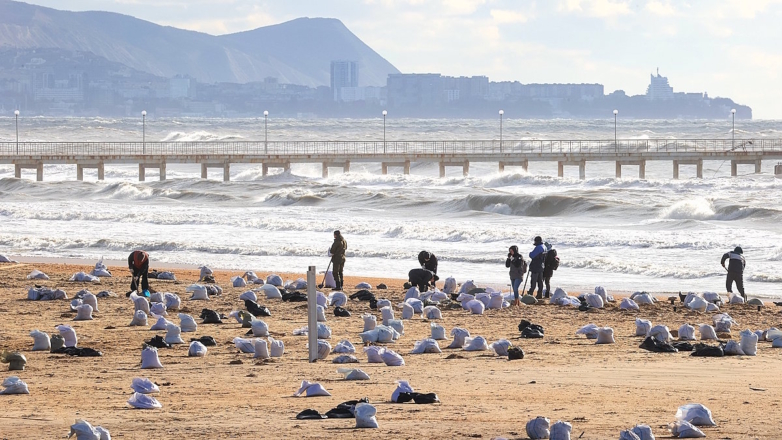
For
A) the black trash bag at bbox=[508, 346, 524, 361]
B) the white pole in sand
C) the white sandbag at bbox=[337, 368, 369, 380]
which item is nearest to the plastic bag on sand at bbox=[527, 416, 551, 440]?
the white sandbag at bbox=[337, 368, 369, 380]

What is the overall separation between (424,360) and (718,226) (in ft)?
66.7

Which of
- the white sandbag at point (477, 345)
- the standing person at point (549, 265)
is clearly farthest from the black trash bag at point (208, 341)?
the standing person at point (549, 265)

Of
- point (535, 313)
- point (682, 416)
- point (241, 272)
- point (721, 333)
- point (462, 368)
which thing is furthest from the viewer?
point (241, 272)

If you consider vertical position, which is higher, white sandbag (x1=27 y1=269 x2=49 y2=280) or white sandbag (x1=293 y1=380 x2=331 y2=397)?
white sandbag (x1=293 y1=380 x2=331 y2=397)

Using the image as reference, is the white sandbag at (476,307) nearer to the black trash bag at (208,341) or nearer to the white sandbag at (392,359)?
the black trash bag at (208,341)

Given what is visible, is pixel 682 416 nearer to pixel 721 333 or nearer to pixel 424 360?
pixel 424 360

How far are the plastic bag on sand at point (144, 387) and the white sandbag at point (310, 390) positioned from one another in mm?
999

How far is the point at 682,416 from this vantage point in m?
7.21

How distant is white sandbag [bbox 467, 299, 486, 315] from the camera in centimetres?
1422

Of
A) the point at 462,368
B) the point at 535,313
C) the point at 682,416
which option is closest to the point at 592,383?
the point at 462,368

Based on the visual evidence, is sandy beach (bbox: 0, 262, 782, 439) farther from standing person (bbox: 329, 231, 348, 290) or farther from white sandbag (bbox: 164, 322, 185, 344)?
standing person (bbox: 329, 231, 348, 290)

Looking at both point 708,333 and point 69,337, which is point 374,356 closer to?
point 69,337

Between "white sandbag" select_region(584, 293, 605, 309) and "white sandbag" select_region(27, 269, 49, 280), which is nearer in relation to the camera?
"white sandbag" select_region(584, 293, 605, 309)

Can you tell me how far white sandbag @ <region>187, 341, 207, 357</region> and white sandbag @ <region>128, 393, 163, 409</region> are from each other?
262 cm
